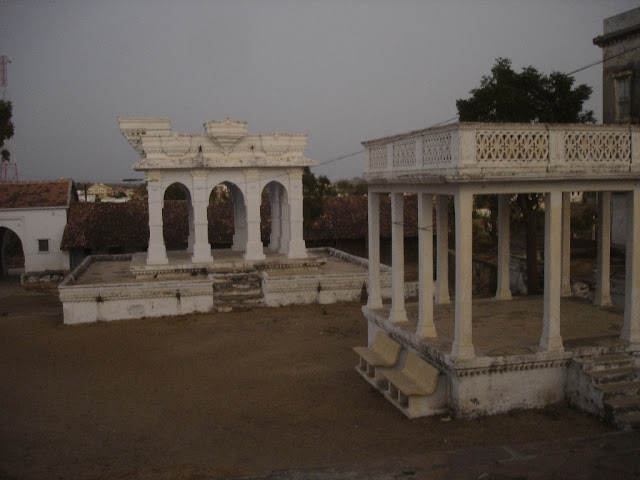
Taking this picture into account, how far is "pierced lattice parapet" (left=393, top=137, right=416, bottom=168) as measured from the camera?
1017 cm

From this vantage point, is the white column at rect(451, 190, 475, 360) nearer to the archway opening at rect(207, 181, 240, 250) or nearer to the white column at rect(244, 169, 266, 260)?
the white column at rect(244, 169, 266, 260)

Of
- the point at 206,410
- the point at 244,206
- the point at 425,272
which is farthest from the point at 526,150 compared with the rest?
A: the point at 244,206

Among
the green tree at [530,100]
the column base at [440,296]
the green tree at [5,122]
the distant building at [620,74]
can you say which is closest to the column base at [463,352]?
the column base at [440,296]

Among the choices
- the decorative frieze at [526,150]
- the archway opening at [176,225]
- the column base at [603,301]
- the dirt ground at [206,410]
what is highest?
the decorative frieze at [526,150]

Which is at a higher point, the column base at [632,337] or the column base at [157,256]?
the column base at [157,256]

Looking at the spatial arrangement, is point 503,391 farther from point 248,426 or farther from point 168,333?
point 168,333

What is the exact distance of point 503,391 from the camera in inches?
361

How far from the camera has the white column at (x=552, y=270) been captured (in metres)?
9.20

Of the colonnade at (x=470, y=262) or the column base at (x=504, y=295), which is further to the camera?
the column base at (x=504, y=295)

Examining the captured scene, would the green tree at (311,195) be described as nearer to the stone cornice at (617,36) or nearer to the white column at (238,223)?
the white column at (238,223)

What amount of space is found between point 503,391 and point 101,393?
23.1 ft

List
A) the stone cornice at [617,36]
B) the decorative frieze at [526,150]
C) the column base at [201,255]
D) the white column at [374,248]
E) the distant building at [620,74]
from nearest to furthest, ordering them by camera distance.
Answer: the decorative frieze at [526,150], the white column at [374,248], the stone cornice at [617,36], the distant building at [620,74], the column base at [201,255]

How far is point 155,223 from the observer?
21.1 metres

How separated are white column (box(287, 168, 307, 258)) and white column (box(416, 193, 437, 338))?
1208 centimetres
